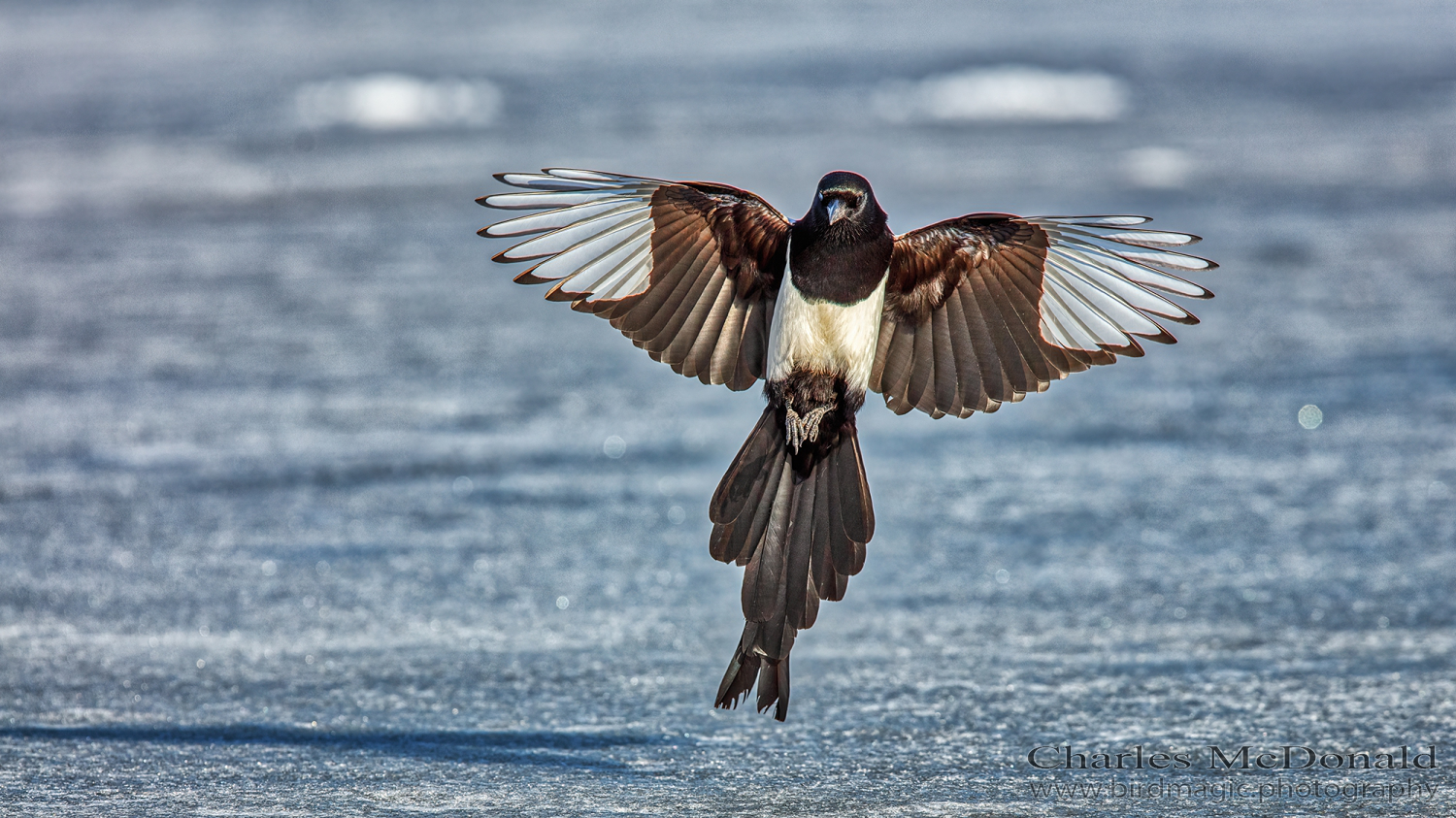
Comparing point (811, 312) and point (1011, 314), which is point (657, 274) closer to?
point (811, 312)

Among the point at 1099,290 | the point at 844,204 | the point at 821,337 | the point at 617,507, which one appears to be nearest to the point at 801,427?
the point at 821,337

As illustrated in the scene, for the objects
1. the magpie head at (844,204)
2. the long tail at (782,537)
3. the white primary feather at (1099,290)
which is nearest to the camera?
the magpie head at (844,204)

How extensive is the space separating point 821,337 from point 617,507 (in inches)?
82.3

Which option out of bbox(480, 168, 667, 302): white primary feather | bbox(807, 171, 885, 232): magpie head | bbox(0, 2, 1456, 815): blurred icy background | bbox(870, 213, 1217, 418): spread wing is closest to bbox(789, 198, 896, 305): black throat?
bbox(807, 171, 885, 232): magpie head

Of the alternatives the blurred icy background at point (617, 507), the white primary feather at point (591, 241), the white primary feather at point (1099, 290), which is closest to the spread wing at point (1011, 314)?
the white primary feather at point (1099, 290)

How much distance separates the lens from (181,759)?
3545mm

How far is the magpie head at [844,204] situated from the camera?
3451 mm

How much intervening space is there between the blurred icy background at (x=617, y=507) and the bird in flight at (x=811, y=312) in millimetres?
515

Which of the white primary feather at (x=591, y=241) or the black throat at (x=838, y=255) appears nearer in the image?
the black throat at (x=838, y=255)

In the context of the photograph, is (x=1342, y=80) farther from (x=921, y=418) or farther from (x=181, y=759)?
(x=181, y=759)

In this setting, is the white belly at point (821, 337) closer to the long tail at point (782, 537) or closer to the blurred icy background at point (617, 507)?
the long tail at point (782, 537)

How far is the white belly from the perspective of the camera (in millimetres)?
3578

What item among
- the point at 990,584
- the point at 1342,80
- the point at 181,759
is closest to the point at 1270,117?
the point at 1342,80

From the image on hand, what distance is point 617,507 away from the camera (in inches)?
217
